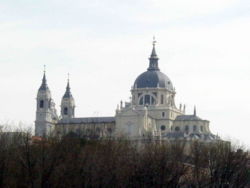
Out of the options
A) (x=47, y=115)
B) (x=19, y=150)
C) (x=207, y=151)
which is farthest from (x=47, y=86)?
(x=19, y=150)

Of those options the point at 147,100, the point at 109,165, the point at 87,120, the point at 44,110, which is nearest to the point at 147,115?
the point at 147,100

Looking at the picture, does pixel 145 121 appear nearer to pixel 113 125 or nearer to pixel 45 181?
pixel 113 125

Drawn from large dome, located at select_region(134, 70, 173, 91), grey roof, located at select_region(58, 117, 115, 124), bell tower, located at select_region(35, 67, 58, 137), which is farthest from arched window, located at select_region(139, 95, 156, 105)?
bell tower, located at select_region(35, 67, 58, 137)

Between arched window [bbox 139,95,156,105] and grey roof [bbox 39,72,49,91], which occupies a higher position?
A: grey roof [bbox 39,72,49,91]

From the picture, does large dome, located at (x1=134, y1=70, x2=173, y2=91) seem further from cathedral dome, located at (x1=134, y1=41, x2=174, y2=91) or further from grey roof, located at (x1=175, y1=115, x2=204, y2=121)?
grey roof, located at (x1=175, y1=115, x2=204, y2=121)

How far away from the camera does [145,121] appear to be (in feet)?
586

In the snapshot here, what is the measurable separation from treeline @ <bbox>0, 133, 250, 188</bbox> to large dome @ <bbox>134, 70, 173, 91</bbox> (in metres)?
92.7

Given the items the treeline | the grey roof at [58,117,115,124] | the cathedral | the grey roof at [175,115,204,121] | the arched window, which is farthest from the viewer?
the arched window

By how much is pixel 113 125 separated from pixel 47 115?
15.1 m

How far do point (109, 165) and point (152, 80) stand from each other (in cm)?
10958

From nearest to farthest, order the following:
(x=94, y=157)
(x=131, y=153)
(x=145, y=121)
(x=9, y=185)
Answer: (x=9, y=185) → (x=94, y=157) → (x=131, y=153) → (x=145, y=121)

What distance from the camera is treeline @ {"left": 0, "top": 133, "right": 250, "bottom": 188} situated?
2911 inches

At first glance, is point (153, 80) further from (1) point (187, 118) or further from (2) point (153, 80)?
(1) point (187, 118)

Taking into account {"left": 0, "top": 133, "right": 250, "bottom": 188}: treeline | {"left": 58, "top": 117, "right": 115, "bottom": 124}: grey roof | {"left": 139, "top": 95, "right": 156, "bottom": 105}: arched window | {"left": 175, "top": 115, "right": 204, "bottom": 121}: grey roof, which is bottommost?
{"left": 0, "top": 133, "right": 250, "bottom": 188}: treeline
